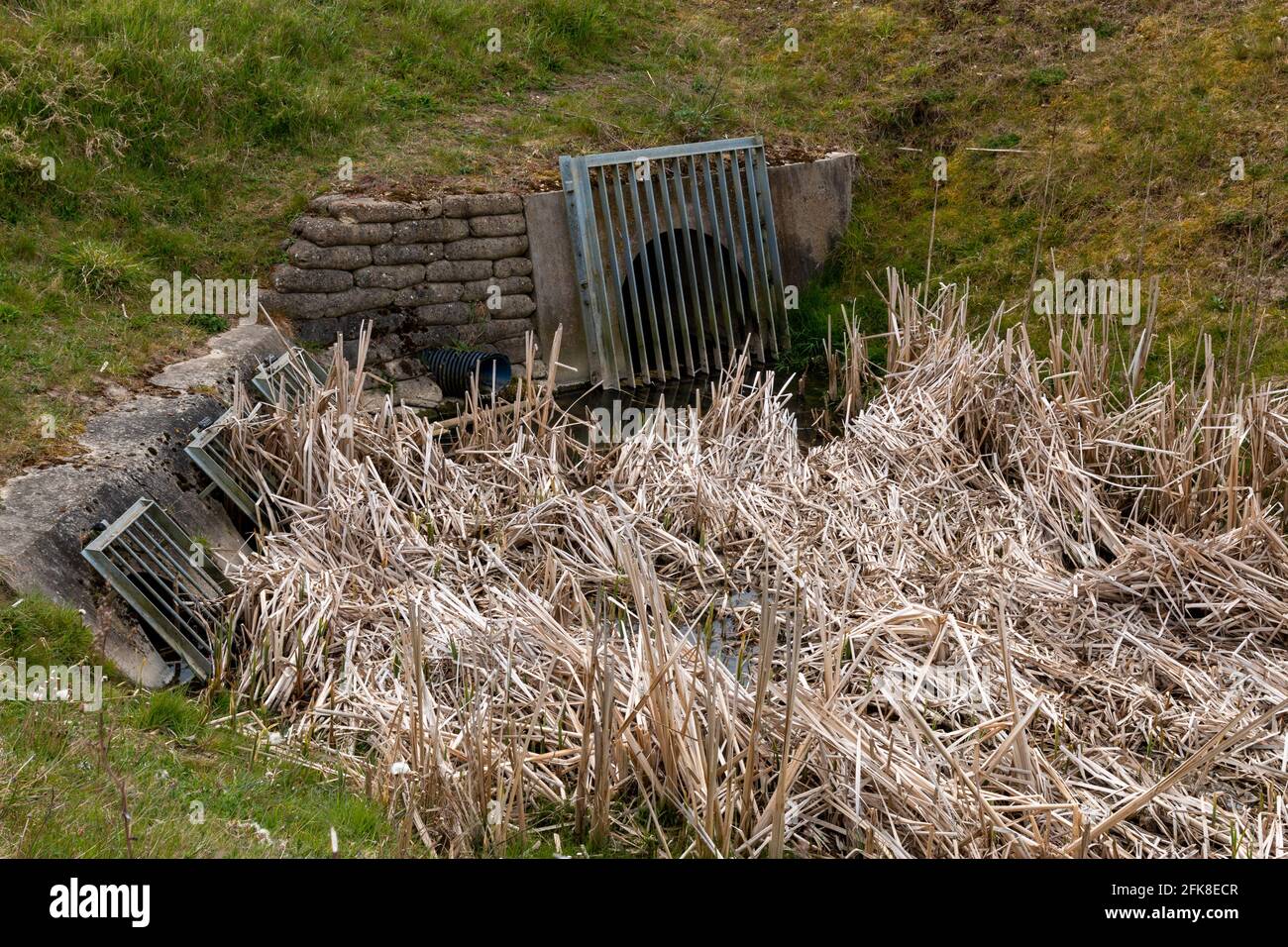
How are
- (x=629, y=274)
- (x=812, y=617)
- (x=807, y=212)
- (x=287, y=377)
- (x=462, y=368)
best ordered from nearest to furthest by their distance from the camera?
(x=812, y=617) < (x=287, y=377) < (x=462, y=368) < (x=629, y=274) < (x=807, y=212)

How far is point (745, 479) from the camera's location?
24.6ft

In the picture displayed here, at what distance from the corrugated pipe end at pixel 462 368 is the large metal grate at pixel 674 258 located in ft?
4.45

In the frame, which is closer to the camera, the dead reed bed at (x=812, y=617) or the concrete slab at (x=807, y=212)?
the dead reed bed at (x=812, y=617)

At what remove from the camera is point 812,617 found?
584 cm

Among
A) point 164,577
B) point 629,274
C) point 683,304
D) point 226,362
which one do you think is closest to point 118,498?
point 164,577

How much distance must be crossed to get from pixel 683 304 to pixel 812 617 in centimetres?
585

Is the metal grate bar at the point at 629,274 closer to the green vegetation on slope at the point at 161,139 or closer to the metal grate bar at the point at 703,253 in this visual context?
the metal grate bar at the point at 703,253

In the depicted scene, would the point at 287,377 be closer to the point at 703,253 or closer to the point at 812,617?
the point at 812,617

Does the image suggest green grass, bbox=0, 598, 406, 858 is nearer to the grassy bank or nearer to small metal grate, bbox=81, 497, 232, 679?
small metal grate, bbox=81, 497, 232, 679

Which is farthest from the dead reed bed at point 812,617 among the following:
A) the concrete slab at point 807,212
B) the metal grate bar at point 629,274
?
the concrete slab at point 807,212

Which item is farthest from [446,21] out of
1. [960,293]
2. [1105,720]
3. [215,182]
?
[1105,720]

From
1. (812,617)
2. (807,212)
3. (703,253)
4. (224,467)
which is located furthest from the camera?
(807,212)

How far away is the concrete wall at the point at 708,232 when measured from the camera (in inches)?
418

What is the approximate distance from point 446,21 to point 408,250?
385 centimetres
